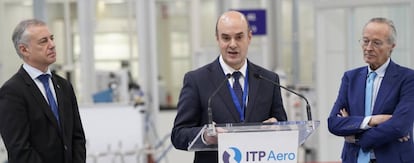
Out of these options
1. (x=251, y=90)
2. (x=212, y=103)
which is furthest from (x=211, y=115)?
(x=251, y=90)

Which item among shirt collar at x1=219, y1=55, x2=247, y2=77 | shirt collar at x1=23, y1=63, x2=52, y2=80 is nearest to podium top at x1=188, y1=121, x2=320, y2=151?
shirt collar at x1=219, y1=55, x2=247, y2=77

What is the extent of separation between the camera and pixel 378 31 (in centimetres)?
309

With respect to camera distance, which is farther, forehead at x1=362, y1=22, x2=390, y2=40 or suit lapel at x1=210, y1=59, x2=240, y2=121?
forehead at x1=362, y1=22, x2=390, y2=40

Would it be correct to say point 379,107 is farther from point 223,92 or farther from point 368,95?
point 223,92

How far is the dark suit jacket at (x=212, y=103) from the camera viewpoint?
2.66 metres

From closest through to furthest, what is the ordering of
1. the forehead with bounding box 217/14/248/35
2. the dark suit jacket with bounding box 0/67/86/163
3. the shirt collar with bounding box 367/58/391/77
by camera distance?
the forehead with bounding box 217/14/248/35 < the dark suit jacket with bounding box 0/67/86/163 < the shirt collar with bounding box 367/58/391/77

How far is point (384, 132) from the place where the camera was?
3055 millimetres

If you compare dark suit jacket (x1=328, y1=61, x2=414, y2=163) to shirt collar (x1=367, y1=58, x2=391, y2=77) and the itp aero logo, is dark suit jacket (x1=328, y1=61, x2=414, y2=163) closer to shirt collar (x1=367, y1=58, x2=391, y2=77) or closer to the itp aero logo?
shirt collar (x1=367, y1=58, x2=391, y2=77)

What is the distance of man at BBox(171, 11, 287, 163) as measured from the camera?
8.63 ft

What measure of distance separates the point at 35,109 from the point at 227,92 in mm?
905

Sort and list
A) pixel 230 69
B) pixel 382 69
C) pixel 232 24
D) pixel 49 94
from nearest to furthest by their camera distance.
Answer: pixel 232 24 < pixel 230 69 < pixel 49 94 < pixel 382 69

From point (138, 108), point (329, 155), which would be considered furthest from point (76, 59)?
point (329, 155)

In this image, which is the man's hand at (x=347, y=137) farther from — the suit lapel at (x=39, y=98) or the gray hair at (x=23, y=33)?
the gray hair at (x=23, y=33)

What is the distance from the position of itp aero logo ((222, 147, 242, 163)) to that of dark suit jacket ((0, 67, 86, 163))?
906 millimetres
